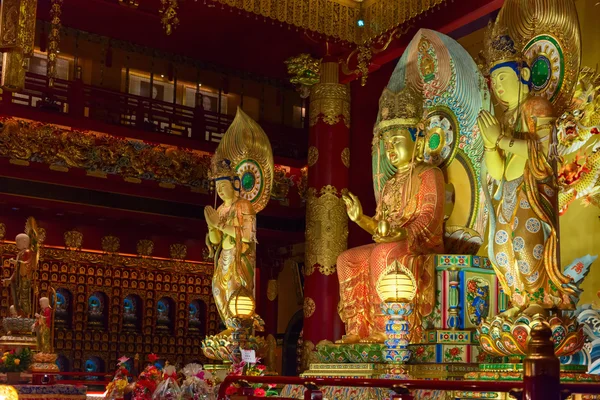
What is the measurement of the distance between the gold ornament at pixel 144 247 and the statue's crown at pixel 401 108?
4.45 metres

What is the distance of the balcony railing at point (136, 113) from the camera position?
30.6 feet

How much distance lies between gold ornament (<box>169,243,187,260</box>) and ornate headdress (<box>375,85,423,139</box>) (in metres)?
4.48

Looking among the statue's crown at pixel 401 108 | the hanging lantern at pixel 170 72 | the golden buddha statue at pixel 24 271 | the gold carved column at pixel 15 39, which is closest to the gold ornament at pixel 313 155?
the statue's crown at pixel 401 108

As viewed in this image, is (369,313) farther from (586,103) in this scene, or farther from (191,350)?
(191,350)

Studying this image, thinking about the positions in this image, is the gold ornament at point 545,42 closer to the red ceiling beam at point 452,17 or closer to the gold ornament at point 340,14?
the red ceiling beam at point 452,17

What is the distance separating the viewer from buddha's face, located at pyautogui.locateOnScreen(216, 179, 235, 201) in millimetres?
7711

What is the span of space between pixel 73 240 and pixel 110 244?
0.43 metres

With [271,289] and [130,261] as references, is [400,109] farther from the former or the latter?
[130,261]

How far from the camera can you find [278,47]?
9.72 meters

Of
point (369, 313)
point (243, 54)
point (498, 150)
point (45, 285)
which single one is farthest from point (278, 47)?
point (498, 150)

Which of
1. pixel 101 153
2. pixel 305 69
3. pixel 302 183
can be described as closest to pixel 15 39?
pixel 305 69

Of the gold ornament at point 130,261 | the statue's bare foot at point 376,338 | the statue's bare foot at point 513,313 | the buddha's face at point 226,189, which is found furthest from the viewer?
the gold ornament at point 130,261

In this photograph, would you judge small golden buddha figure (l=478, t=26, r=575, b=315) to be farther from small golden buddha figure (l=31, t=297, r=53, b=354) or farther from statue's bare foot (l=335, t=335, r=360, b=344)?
small golden buddha figure (l=31, t=297, r=53, b=354)

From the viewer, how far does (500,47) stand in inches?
201
